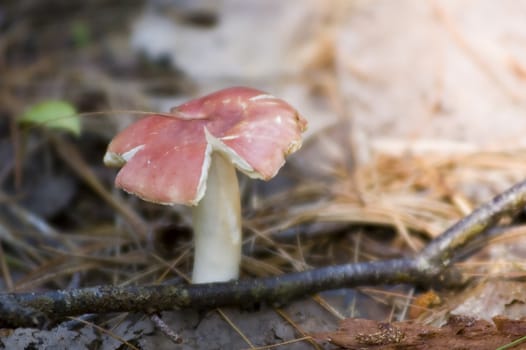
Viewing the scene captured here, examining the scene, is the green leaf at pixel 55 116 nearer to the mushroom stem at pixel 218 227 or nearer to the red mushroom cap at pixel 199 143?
the red mushroom cap at pixel 199 143

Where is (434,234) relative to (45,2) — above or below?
below

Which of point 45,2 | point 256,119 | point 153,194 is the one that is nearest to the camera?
point 153,194

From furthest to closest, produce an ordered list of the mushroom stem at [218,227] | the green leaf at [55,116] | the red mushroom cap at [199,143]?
the green leaf at [55,116] < the mushroom stem at [218,227] < the red mushroom cap at [199,143]

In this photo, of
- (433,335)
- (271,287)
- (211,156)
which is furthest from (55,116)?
(433,335)

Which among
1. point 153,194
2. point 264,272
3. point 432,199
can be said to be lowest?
point 264,272

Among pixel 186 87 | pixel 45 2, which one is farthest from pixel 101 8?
pixel 186 87

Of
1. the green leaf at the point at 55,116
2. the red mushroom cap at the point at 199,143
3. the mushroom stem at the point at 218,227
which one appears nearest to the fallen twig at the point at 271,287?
the mushroom stem at the point at 218,227

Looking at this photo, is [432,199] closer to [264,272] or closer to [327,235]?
[327,235]

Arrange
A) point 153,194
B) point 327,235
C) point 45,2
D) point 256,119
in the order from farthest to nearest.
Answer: point 45,2
point 327,235
point 256,119
point 153,194
